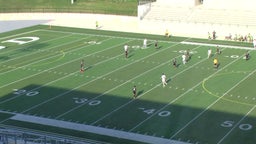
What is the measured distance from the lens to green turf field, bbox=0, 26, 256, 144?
1035 inches

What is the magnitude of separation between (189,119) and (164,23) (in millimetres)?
28493

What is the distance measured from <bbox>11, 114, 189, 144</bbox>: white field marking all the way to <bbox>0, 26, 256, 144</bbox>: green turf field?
0.15 ft

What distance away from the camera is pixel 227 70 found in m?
37.4

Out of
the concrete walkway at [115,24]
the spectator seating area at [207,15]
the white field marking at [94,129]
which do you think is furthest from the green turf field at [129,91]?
the concrete walkway at [115,24]

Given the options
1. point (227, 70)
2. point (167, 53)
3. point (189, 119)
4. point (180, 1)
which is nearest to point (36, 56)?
point (167, 53)

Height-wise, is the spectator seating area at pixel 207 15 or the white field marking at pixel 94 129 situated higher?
the spectator seating area at pixel 207 15

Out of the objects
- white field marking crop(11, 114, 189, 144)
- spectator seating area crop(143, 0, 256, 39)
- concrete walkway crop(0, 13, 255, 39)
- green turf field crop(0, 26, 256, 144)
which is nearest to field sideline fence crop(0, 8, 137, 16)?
concrete walkway crop(0, 13, 255, 39)

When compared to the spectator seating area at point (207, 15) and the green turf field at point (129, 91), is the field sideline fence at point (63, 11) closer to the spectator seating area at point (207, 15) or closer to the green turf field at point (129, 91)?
the spectator seating area at point (207, 15)

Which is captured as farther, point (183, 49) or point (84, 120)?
point (183, 49)

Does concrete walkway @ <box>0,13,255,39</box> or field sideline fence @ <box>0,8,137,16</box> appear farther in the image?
field sideline fence @ <box>0,8,137,16</box>

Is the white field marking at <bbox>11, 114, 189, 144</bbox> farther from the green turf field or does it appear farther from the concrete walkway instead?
the concrete walkway

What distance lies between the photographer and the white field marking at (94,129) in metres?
24.9

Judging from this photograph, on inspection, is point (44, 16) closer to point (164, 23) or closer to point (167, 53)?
point (164, 23)

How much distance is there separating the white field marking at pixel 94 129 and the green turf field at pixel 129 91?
0.15 ft
